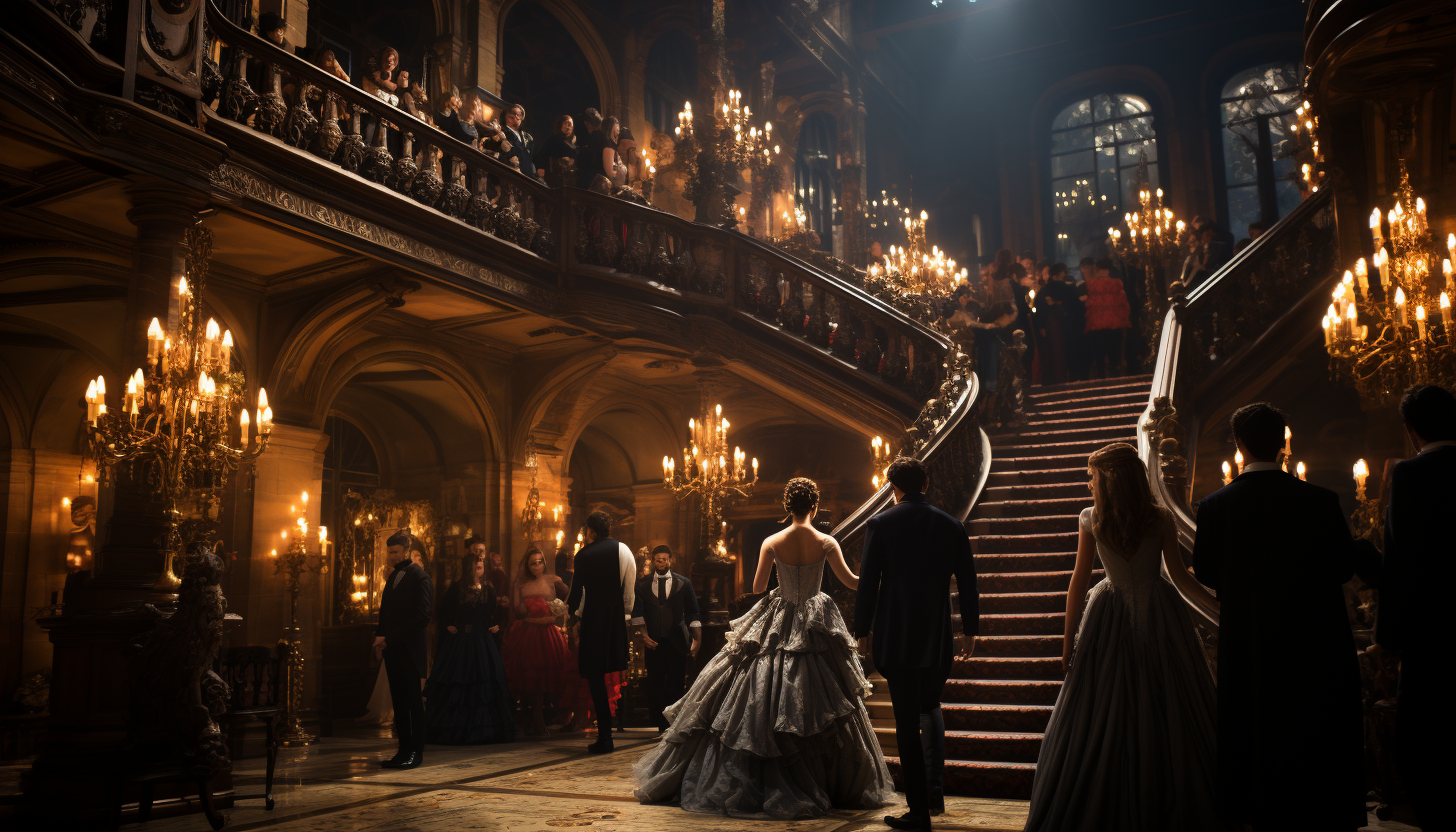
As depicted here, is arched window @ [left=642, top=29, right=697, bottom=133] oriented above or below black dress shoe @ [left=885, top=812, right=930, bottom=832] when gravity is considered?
above

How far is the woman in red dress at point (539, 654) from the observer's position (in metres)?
10.1

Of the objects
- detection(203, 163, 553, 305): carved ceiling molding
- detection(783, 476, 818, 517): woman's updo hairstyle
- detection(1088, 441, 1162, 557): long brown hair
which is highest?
detection(203, 163, 553, 305): carved ceiling molding

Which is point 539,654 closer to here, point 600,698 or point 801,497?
point 600,698

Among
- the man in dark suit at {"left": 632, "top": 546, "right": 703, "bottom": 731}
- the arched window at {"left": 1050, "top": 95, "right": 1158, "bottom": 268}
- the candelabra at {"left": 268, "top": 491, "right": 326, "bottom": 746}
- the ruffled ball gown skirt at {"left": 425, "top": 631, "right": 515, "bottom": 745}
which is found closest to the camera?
the ruffled ball gown skirt at {"left": 425, "top": 631, "right": 515, "bottom": 745}

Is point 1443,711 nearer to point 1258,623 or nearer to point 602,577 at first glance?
point 1258,623

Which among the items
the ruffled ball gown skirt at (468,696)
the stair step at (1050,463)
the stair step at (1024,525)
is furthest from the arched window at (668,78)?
the stair step at (1024,525)

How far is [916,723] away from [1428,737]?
6.62ft

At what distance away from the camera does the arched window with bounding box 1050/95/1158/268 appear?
78.4ft

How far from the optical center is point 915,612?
492 cm

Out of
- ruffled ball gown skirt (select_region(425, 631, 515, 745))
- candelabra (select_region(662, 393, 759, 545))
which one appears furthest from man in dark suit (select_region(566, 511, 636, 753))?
candelabra (select_region(662, 393, 759, 545))

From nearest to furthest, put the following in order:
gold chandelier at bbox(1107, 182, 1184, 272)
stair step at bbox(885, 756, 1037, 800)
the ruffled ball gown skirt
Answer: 1. stair step at bbox(885, 756, 1037, 800)
2. the ruffled ball gown skirt
3. gold chandelier at bbox(1107, 182, 1184, 272)

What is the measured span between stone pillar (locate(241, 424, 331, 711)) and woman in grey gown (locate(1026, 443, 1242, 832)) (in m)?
7.97

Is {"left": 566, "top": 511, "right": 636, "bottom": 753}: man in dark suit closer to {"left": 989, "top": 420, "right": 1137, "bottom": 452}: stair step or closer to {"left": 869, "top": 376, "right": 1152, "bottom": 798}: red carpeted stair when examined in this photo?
{"left": 869, "top": 376, "right": 1152, "bottom": 798}: red carpeted stair

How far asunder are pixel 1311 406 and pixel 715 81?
8.89 metres
